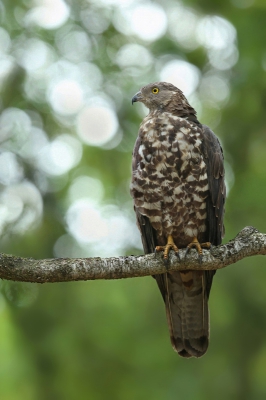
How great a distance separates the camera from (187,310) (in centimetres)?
587

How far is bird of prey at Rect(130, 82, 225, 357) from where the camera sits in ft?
17.8

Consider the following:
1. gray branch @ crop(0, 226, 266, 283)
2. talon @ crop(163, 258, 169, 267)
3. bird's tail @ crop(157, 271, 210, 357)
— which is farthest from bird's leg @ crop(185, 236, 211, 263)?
bird's tail @ crop(157, 271, 210, 357)

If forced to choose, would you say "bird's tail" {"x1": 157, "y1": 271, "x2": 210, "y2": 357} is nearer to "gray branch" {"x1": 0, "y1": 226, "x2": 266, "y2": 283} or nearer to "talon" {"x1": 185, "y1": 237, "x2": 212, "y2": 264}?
"talon" {"x1": 185, "y1": 237, "x2": 212, "y2": 264}

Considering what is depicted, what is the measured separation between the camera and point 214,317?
24.8 ft

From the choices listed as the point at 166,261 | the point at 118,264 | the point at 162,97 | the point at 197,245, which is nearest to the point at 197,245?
the point at 197,245

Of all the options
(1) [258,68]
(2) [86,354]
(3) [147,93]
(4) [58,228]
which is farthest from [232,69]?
(2) [86,354]

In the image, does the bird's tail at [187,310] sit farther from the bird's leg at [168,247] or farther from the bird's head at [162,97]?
the bird's head at [162,97]

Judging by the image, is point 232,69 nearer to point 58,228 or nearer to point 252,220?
point 252,220

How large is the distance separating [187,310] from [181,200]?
1125mm

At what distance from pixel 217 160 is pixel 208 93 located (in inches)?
134

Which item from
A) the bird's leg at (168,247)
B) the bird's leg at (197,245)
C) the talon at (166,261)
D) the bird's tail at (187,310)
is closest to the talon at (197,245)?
the bird's leg at (197,245)

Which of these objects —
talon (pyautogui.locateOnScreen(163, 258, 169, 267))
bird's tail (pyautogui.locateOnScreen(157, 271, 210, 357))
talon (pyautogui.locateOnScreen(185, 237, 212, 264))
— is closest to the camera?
talon (pyautogui.locateOnScreen(163, 258, 169, 267))

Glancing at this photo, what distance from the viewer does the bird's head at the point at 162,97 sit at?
6.02m

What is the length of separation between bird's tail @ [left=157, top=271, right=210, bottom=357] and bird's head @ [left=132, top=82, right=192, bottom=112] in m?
1.59
